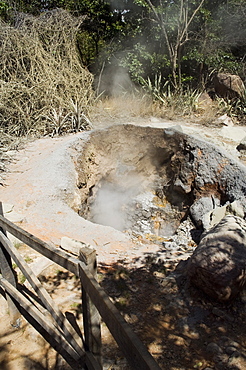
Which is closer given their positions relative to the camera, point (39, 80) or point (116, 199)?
point (116, 199)

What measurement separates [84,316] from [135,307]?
135 centimetres

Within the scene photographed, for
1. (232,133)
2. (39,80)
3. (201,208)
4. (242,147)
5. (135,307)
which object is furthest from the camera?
(39,80)

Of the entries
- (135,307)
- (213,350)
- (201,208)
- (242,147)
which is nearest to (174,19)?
(242,147)

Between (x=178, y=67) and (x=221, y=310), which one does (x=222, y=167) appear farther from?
(x=178, y=67)

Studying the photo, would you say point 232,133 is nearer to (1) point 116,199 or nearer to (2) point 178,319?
(1) point 116,199

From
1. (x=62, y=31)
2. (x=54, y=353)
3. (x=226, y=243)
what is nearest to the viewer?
(x=54, y=353)

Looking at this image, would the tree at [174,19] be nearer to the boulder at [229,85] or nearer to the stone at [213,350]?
the boulder at [229,85]

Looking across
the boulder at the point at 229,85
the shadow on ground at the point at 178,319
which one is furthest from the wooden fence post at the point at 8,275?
the boulder at the point at 229,85

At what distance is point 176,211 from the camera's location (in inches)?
307

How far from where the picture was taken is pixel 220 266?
2705 mm

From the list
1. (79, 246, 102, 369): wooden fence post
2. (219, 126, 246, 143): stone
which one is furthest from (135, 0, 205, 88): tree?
(79, 246, 102, 369): wooden fence post

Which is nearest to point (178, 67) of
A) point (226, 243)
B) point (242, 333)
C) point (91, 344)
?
→ point (226, 243)

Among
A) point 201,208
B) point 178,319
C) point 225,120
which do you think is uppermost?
point 225,120

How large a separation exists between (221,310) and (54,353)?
164 centimetres
